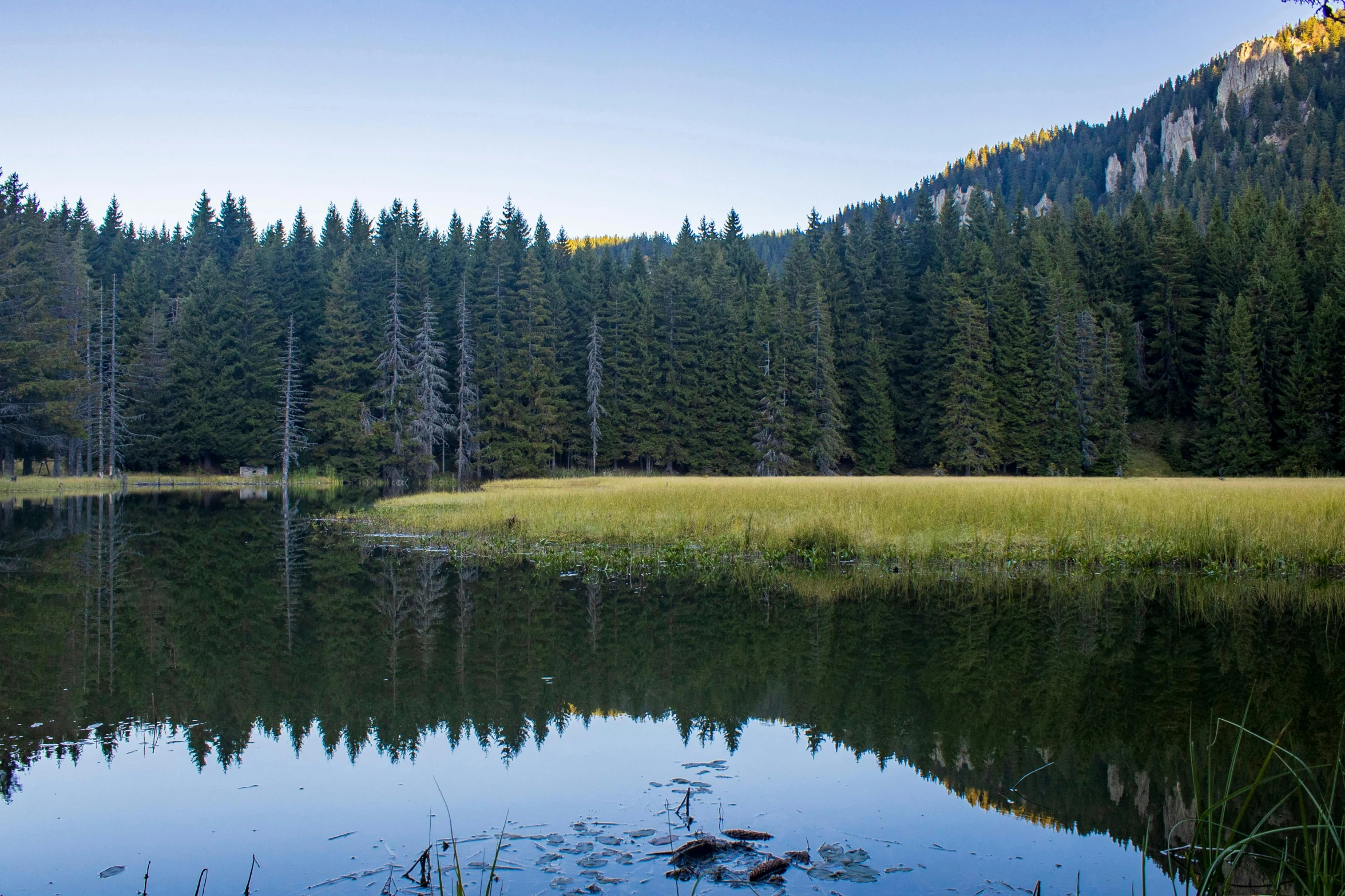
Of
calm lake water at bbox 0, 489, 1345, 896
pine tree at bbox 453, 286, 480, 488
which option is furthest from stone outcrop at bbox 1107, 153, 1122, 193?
calm lake water at bbox 0, 489, 1345, 896

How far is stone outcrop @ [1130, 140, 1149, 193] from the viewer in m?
150

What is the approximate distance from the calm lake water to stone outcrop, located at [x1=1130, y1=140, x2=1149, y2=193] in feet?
525

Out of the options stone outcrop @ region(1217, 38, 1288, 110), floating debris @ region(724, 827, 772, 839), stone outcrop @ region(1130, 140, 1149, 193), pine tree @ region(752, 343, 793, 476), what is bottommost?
floating debris @ region(724, 827, 772, 839)

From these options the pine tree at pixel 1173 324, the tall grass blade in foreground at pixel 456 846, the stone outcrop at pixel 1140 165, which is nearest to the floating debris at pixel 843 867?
the tall grass blade in foreground at pixel 456 846

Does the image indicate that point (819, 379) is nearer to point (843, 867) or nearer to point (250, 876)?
point (843, 867)

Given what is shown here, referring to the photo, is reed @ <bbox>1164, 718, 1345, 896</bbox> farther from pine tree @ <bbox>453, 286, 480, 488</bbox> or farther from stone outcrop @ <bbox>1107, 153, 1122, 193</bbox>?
stone outcrop @ <bbox>1107, 153, 1122, 193</bbox>

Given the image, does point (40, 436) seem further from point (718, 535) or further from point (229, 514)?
point (718, 535)

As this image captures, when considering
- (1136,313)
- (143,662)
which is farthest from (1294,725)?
(1136,313)

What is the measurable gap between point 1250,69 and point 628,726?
18345 cm

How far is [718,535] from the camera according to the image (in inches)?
699

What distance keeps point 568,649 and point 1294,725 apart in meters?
6.78

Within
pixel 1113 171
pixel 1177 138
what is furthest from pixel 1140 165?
pixel 1177 138

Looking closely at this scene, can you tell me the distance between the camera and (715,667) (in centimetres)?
926

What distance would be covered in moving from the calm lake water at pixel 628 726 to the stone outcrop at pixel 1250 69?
166 metres
